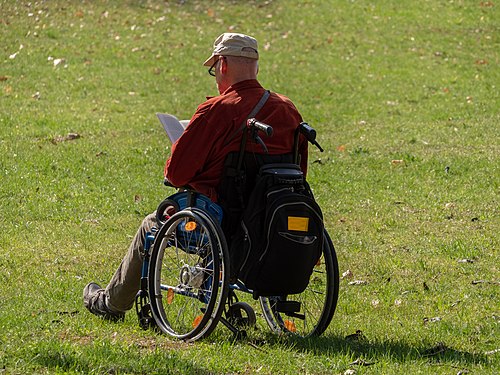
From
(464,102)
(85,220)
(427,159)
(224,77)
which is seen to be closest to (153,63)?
(464,102)

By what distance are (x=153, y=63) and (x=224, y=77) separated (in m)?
11.0

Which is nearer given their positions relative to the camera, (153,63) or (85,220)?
(85,220)

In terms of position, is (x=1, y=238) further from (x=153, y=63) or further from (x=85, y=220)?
(x=153, y=63)

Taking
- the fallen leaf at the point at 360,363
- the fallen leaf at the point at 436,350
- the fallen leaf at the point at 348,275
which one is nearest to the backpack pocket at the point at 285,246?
the fallen leaf at the point at 360,363

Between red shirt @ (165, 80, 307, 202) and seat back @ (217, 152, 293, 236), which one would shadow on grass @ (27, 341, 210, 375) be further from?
red shirt @ (165, 80, 307, 202)

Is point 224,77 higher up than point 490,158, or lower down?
higher up

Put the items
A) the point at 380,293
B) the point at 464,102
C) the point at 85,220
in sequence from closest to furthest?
the point at 380,293, the point at 85,220, the point at 464,102

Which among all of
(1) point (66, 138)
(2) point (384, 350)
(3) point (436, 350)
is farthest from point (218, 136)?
(1) point (66, 138)

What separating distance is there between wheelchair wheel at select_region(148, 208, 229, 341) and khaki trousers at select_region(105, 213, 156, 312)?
5.8 inches

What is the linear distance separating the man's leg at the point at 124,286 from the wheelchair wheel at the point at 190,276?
15 cm

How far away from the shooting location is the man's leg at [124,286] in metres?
5.58

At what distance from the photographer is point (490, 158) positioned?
11055 millimetres

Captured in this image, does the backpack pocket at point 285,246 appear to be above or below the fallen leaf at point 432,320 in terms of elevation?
above

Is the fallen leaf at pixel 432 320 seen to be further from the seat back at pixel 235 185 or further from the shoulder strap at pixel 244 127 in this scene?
the shoulder strap at pixel 244 127
